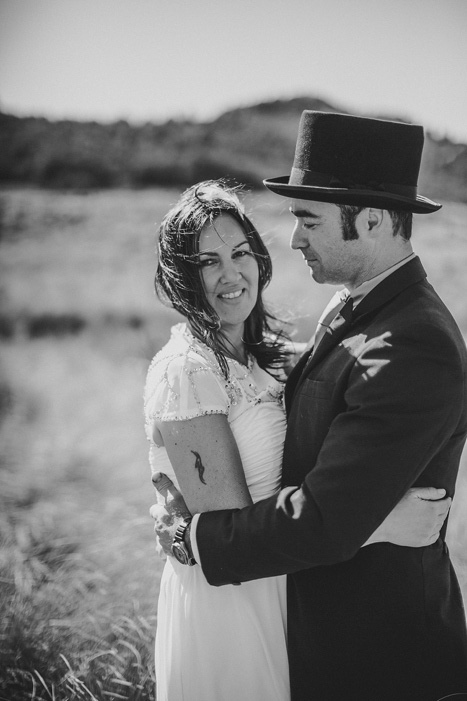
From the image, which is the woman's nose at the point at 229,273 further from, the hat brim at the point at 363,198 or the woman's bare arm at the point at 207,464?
the woman's bare arm at the point at 207,464

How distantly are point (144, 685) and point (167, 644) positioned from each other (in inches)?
36.1

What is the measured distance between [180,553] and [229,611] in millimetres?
287

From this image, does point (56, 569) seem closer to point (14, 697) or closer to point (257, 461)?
point (14, 697)

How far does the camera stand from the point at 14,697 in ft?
8.91

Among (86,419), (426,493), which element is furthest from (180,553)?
(86,419)

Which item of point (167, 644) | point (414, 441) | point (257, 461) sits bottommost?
point (167, 644)

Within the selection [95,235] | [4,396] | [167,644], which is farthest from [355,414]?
[95,235]

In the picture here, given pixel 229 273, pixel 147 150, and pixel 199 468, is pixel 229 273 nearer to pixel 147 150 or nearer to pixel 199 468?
pixel 199 468

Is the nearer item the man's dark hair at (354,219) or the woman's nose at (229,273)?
the man's dark hair at (354,219)

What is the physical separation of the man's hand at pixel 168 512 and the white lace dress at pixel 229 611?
5.5 inches

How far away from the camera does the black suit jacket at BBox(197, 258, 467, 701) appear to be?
148 cm

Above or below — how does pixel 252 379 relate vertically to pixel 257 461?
above

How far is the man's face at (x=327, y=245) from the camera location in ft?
5.85

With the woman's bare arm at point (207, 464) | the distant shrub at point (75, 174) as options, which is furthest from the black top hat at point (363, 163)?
the distant shrub at point (75, 174)
